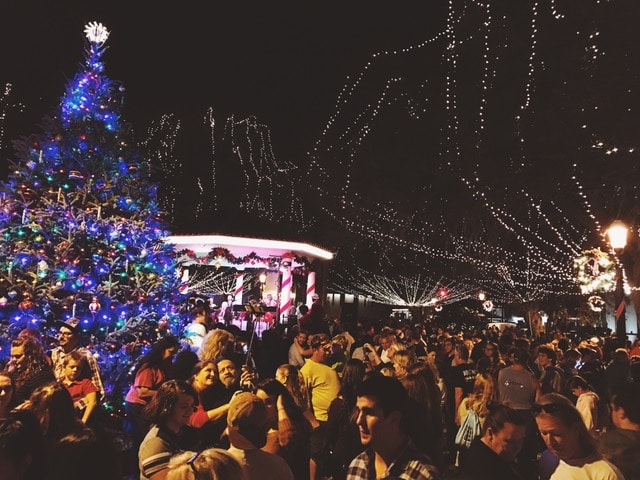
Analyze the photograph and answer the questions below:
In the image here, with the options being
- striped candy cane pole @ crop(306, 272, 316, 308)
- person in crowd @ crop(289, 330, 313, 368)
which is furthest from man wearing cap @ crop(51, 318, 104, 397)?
striped candy cane pole @ crop(306, 272, 316, 308)

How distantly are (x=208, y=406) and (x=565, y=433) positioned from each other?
3361 mm

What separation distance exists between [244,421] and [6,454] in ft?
3.75

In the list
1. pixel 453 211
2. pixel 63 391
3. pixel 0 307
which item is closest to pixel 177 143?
pixel 453 211

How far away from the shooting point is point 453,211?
2277 cm

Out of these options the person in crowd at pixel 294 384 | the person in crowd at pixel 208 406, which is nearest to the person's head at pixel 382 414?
the person in crowd at pixel 208 406

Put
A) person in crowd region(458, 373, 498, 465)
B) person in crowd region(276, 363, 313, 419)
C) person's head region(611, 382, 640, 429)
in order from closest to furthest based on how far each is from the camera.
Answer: person's head region(611, 382, 640, 429)
person in crowd region(276, 363, 313, 419)
person in crowd region(458, 373, 498, 465)

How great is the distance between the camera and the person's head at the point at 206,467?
2.12 metres

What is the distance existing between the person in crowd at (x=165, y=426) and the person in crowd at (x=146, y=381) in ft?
5.04

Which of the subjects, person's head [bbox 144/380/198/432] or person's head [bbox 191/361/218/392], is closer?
person's head [bbox 144/380/198/432]

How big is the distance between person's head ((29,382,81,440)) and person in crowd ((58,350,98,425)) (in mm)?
1857

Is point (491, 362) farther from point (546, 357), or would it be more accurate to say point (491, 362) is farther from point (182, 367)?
point (182, 367)

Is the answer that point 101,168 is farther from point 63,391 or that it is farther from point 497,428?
point 497,428

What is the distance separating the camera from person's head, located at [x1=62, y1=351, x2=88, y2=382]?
18.0 feet

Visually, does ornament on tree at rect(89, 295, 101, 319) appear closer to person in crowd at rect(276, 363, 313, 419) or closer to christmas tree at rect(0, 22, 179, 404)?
christmas tree at rect(0, 22, 179, 404)
